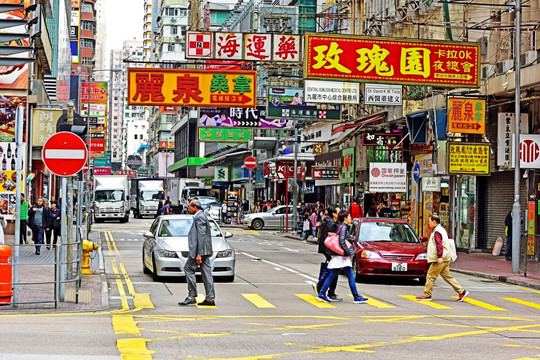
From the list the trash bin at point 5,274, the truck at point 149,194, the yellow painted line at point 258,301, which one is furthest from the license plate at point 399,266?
the truck at point 149,194

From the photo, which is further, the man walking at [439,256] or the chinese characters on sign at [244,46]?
the chinese characters on sign at [244,46]

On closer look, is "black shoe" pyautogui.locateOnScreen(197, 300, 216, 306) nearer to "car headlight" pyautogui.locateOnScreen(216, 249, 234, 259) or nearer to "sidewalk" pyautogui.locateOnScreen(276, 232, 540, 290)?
"car headlight" pyautogui.locateOnScreen(216, 249, 234, 259)

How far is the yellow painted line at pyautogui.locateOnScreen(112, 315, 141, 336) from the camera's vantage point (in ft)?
39.1

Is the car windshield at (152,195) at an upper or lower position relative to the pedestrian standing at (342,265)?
upper

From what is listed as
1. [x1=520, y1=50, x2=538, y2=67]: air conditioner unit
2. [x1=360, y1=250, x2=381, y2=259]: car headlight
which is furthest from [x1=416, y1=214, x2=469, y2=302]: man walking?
[x1=520, y1=50, x2=538, y2=67]: air conditioner unit

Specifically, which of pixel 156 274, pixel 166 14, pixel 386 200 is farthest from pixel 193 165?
pixel 156 274

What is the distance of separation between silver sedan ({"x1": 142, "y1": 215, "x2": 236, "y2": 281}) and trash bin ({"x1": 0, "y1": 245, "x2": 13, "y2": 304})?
16.7 ft

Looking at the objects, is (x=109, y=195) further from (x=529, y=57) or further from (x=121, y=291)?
(x=121, y=291)

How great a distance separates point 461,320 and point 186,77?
635 inches

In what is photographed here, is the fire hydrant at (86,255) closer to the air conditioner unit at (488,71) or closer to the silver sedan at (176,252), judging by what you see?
the silver sedan at (176,252)

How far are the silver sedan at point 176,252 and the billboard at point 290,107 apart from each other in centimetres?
1797

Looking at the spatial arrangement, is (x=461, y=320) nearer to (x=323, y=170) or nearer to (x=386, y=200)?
(x=386, y=200)

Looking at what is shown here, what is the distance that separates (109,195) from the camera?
200ft

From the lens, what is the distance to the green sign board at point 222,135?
6038 centimetres
